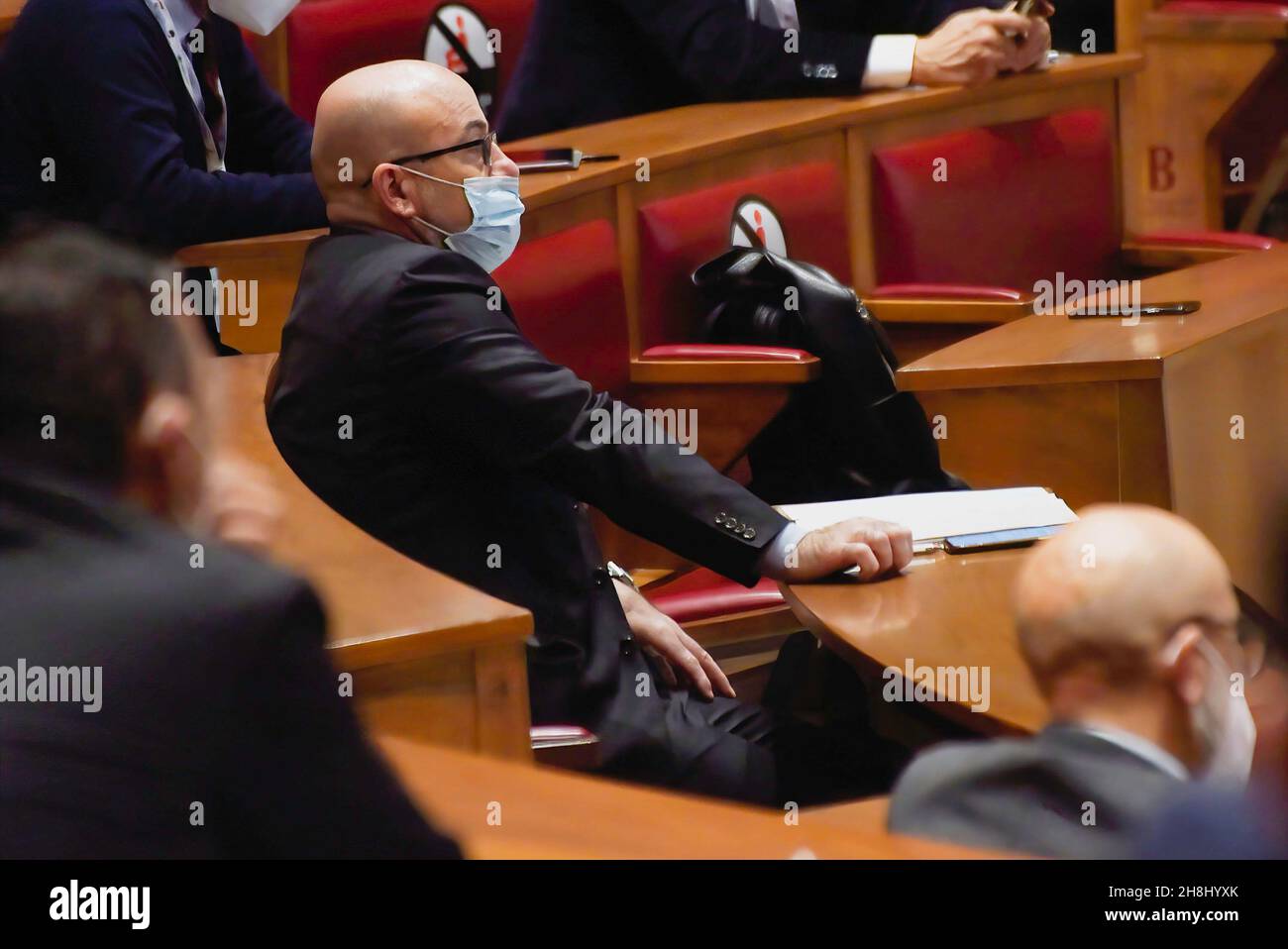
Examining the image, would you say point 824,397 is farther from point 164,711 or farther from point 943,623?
point 164,711

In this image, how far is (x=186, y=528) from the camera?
939 millimetres

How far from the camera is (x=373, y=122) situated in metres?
1.94

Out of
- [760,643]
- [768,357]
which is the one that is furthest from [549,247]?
[760,643]

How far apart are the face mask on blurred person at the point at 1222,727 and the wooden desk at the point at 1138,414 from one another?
117cm

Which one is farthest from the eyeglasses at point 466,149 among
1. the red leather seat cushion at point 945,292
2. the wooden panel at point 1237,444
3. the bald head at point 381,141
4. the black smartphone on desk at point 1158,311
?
the red leather seat cushion at point 945,292

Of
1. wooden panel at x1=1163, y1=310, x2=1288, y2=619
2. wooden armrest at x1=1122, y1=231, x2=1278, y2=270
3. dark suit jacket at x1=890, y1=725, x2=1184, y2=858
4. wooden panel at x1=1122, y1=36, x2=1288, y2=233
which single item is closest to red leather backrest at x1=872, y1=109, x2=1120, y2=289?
wooden armrest at x1=1122, y1=231, x2=1278, y2=270

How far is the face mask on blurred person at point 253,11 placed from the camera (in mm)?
2793

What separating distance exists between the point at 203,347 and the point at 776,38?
2.72 meters

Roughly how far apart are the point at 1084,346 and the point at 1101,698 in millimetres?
1480

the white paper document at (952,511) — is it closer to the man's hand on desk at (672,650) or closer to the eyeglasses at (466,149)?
the man's hand on desk at (672,650)

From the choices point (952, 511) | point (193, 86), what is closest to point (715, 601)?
point (952, 511)

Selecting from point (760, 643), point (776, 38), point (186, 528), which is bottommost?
point (760, 643)

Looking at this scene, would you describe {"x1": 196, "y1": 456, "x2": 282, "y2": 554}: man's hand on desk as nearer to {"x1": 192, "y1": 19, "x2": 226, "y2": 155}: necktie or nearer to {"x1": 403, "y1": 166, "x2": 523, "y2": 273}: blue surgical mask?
{"x1": 403, "y1": 166, "x2": 523, "y2": 273}: blue surgical mask
